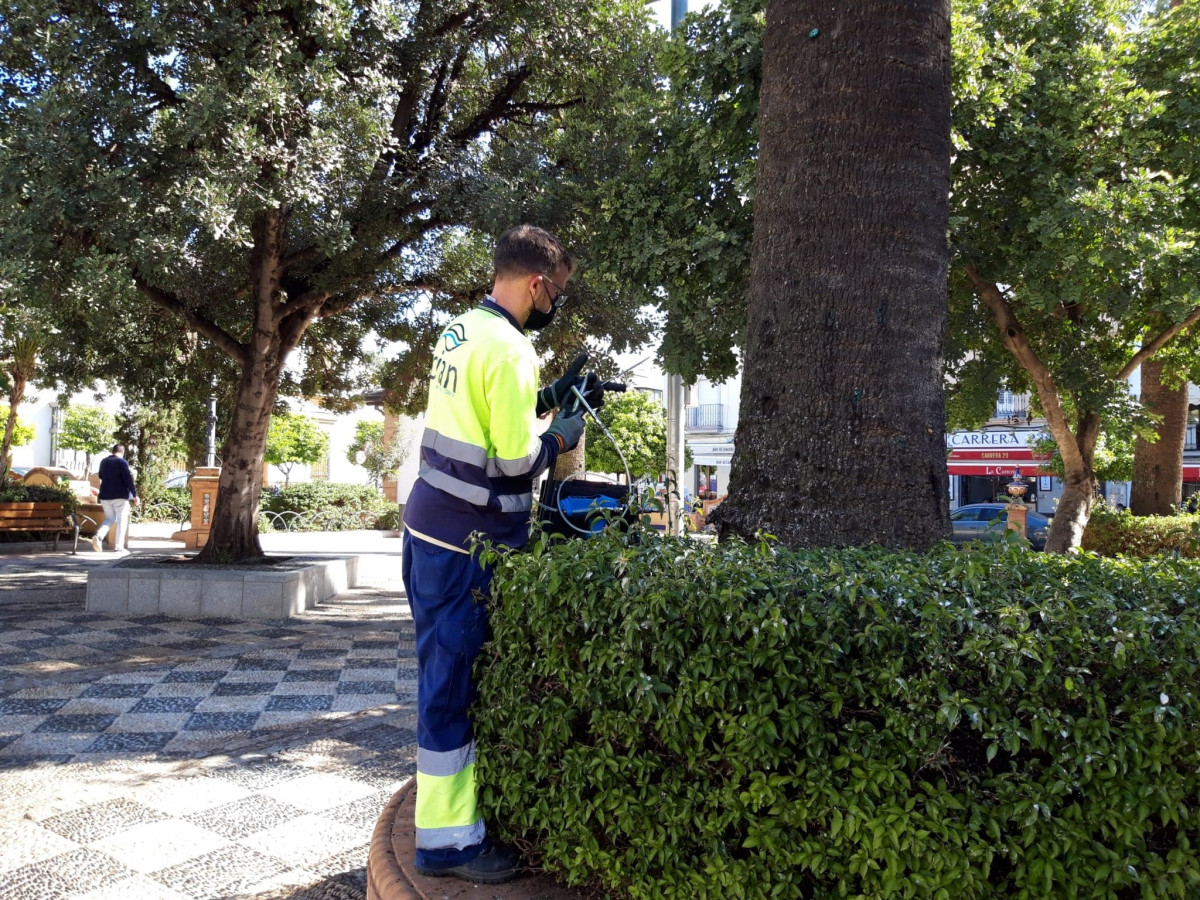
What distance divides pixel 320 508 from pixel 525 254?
74.3ft

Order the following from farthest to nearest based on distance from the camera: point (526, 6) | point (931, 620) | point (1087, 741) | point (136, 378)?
point (136, 378)
point (526, 6)
point (931, 620)
point (1087, 741)

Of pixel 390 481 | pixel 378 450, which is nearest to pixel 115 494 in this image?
pixel 378 450

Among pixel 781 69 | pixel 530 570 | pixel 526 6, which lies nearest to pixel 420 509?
pixel 530 570

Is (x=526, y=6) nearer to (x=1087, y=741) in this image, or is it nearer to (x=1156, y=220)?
(x=1156, y=220)

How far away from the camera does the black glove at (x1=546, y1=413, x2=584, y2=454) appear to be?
2559 mm

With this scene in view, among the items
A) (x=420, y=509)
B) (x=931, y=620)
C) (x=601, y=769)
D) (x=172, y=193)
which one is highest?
(x=172, y=193)

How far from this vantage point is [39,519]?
47.7 feet

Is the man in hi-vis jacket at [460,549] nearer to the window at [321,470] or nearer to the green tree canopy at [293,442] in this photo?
the green tree canopy at [293,442]

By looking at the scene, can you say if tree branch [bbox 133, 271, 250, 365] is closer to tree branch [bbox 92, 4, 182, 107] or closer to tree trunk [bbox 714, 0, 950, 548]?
tree branch [bbox 92, 4, 182, 107]

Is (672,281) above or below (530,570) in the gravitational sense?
above

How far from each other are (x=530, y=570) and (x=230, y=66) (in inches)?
269

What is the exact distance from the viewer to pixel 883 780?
1655 mm

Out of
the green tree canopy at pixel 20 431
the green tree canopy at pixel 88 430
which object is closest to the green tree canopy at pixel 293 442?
the green tree canopy at pixel 88 430

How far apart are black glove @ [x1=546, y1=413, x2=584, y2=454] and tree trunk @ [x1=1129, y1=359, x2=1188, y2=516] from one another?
488 inches
